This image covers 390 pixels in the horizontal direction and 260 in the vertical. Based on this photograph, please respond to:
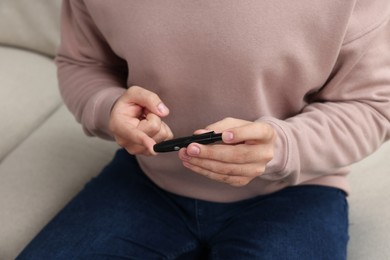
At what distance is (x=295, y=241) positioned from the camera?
0.64 meters

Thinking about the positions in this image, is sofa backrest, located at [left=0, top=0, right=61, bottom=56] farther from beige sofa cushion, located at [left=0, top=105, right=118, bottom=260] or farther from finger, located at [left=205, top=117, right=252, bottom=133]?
finger, located at [left=205, top=117, right=252, bottom=133]

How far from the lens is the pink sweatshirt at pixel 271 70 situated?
0.59 meters

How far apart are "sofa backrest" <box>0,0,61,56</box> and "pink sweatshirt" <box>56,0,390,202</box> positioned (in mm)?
460

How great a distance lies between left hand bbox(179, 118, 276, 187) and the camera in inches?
20.1

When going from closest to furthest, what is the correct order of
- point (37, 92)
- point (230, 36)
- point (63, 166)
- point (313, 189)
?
1. point (230, 36)
2. point (313, 189)
3. point (63, 166)
4. point (37, 92)

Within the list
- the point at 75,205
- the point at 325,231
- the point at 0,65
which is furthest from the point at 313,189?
the point at 0,65

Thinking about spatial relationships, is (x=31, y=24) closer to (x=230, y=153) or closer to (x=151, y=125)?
(x=151, y=125)

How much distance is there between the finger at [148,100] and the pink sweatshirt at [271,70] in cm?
5

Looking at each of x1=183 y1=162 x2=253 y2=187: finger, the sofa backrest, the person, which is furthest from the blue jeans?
the sofa backrest

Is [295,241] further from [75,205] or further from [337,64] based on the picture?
[75,205]

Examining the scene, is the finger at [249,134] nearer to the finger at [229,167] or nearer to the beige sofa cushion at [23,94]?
the finger at [229,167]

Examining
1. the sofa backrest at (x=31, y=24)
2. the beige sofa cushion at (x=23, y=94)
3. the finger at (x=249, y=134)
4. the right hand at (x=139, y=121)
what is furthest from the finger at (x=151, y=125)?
A: the sofa backrest at (x=31, y=24)

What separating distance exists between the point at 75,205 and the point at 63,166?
174 mm

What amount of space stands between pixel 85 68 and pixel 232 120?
355 mm
